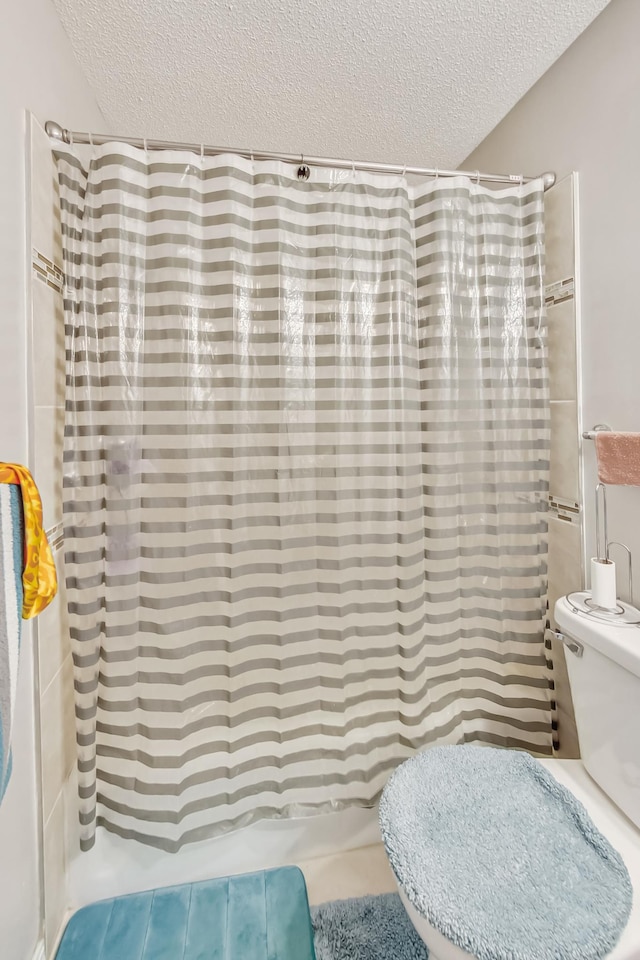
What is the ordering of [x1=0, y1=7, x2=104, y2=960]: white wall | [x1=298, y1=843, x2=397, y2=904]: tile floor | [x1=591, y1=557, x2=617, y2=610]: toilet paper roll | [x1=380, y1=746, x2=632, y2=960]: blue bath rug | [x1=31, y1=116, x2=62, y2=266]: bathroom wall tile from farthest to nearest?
1. [x1=298, y1=843, x2=397, y2=904]: tile floor
2. [x1=591, y1=557, x2=617, y2=610]: toilet paper roll
3. [x1=31, y1=116, x2=62, y2=266]: bathroom wall tile
4. [x1=0, y1=7, x2=104, y2=960]: white wall
5. [x1=380, y1=746, x2=632, y2=960]: blue bath rug

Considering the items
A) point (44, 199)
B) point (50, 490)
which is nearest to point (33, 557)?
point (50, 490)

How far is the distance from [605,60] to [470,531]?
1343mm

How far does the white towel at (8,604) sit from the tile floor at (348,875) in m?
1.09

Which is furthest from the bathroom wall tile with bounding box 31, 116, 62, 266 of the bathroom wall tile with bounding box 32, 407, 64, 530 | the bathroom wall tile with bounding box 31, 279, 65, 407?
the bathroom wall tile with bounding box 32, 407, 64, 530

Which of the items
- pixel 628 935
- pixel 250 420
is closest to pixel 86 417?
pixel 250 420

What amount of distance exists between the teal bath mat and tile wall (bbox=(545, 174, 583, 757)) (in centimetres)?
95

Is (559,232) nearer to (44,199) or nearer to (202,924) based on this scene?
(44,199)

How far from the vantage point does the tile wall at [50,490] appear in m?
1.07

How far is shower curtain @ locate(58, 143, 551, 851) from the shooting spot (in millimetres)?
1174

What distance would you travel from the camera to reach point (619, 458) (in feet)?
3.75

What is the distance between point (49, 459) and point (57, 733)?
2.35 feet

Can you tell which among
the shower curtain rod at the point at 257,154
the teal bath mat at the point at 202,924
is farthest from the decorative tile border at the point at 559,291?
the teal bath mat at the point at 202,924

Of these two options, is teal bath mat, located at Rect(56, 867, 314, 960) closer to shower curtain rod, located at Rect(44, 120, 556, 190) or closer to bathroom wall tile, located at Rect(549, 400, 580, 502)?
bathroom wall tile, located at Rect(549, 400, 580, 502)

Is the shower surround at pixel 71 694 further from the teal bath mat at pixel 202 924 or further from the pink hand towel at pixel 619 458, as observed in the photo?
the pink hand towel at pixel 619 458
